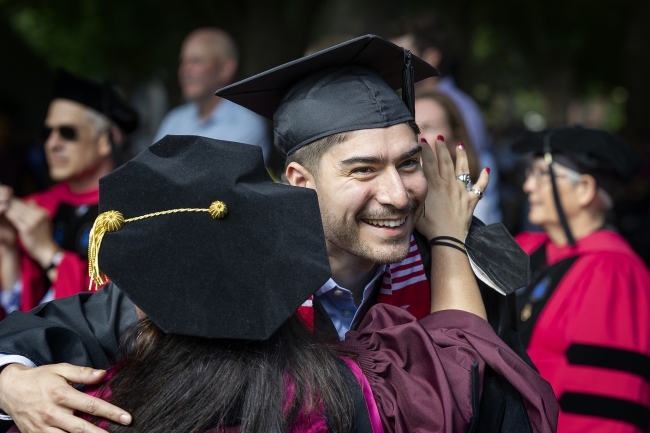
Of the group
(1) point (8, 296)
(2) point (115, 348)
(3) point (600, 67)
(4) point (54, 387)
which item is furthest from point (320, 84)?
(3) point (600, 67)

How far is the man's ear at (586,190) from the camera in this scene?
13.6 feet

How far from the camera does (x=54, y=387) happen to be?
1.95 m

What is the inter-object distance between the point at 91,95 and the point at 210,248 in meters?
2.91

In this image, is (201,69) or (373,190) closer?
(373,190)

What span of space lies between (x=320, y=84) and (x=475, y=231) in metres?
0.69

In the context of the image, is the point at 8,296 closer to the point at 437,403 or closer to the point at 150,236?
the point at 150,236

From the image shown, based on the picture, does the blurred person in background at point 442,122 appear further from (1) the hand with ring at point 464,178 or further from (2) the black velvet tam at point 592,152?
(1) the hand with ring at point 464,178

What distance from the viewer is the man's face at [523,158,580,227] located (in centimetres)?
418

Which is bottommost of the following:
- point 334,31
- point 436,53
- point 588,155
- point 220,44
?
point 588,155

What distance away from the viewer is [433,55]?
5363 millimetres

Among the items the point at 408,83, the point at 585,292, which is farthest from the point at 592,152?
the point at 408,83

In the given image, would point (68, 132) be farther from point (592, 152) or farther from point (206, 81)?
point (592, 152)

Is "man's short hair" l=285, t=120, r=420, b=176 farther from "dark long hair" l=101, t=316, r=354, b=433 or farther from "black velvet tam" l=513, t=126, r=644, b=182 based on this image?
"black velvet tam" l=513, t=126, r=644, b=182

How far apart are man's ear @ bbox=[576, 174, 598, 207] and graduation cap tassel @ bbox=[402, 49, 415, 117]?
1.98 m
